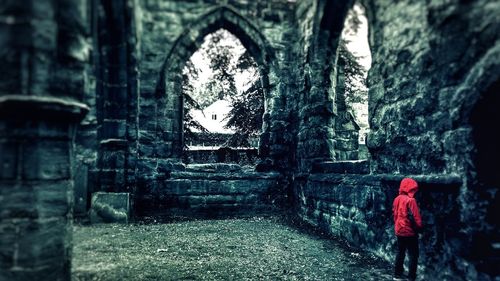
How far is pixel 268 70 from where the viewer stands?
7754 mm

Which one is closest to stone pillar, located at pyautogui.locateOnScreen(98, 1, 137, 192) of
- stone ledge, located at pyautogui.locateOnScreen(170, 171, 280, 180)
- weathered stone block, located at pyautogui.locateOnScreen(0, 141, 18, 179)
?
stone ledge, located at pyautogui.locateOnScreen(170, 171, 280, 180)

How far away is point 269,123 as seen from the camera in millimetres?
7746

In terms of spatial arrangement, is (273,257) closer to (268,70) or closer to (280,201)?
(280,201)

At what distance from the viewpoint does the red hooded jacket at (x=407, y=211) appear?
331 centimetres

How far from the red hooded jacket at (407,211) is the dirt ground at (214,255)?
63 cm

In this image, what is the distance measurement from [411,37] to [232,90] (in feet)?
27.3

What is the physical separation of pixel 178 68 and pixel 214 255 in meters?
4.19

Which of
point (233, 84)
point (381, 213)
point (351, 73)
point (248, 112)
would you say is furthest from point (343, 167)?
point (233, 84)

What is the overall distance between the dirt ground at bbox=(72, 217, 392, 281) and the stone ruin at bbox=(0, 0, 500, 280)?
1.62 ft

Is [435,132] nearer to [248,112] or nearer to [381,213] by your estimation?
[381,213]

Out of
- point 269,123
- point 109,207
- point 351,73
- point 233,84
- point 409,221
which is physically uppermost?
point 351,73

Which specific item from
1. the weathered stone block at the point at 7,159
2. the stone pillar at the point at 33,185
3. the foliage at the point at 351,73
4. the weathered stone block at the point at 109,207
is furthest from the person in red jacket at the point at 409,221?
the foliage at the point at 351,73

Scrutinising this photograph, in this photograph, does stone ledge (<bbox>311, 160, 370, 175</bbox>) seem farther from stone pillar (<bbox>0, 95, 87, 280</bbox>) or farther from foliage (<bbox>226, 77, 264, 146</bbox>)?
foliage (<bbox>226, 77, 264, 146</bbox>)

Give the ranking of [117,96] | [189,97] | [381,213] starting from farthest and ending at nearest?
[189,97]
[117,96]
[381,213]
